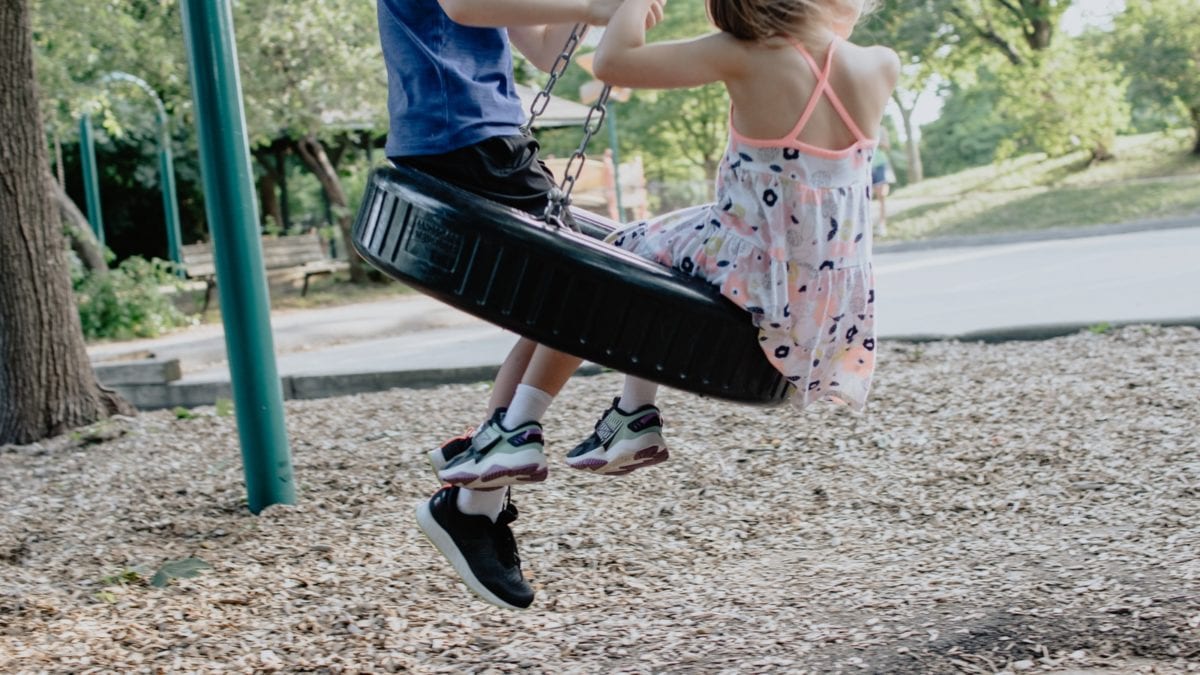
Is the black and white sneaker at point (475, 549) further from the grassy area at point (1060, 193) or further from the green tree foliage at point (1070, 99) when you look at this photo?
the green tree foliage at point (1070, 99)

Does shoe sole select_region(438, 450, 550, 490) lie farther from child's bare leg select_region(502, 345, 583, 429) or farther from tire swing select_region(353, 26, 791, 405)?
tire swing select_region(353, 26, 791, 405)

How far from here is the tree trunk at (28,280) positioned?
677cm

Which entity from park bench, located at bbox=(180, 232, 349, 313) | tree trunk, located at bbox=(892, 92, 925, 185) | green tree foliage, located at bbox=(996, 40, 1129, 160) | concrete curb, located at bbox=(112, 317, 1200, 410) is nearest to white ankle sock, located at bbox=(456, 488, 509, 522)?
concrete curb, located at bbox=(112, 317, 1200, 410)

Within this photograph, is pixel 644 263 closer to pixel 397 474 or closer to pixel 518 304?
pixel 518 304

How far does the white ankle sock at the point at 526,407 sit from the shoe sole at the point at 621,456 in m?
0.15

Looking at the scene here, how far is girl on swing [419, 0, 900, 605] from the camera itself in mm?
2492

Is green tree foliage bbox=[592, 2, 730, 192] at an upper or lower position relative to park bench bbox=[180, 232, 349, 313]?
upper

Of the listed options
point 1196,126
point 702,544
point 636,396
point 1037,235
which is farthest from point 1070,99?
point 636,396

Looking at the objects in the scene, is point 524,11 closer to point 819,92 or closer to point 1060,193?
point 819,92

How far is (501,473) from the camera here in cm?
270

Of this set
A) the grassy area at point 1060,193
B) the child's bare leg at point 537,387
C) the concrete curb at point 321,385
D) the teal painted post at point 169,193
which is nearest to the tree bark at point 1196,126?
the grassy area at point 1060,193

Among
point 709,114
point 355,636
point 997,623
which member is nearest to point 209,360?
point 355,636

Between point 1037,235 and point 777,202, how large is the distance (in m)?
14.6

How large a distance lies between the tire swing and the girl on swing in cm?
9
